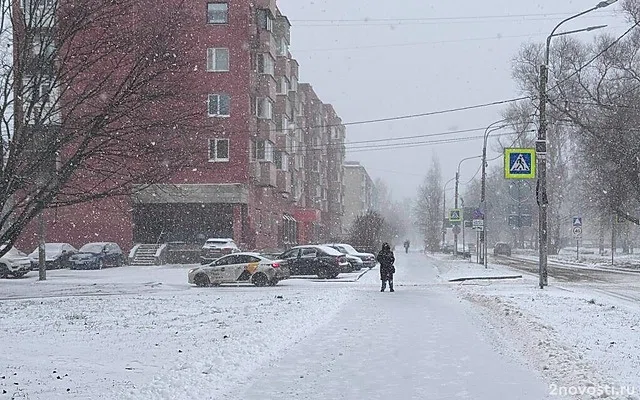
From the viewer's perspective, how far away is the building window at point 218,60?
48.0 metres

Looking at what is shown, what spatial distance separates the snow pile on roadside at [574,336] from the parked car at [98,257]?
2605 centimetres

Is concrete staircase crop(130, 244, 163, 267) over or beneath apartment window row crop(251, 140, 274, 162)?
beneath

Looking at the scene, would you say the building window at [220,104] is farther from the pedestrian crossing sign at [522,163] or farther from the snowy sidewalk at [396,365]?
A: the snowy sidewalk at [396,365]

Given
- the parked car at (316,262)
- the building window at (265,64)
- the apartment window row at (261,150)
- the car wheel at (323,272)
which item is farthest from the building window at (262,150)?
the car wheel at (323,272)

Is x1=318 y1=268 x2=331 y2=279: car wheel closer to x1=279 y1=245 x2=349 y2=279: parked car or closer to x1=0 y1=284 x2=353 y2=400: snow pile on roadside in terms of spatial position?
x1=279 y1=245 x2=349 y2=279: parked car

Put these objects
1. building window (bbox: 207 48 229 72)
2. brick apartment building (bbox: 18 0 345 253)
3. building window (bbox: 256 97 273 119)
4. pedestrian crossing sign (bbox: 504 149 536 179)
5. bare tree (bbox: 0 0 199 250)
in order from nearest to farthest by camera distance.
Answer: bare tree (bbox: 0 0 199 250), pedestrian crossing sign (bbox: 504 149 536 179), brick apartment building (bbox: 18 0 345 253), building window (bbox: 207 48 229 72), building window (bbox: 256 97 273 119)

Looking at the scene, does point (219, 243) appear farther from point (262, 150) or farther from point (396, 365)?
point (396, 365)

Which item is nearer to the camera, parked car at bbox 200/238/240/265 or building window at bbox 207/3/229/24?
parked car at bbox 200/238/240/265

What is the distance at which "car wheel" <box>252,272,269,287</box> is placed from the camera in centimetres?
2802

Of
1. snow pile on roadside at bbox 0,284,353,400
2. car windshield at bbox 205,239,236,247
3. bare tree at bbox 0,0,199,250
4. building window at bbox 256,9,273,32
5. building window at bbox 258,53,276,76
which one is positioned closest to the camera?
snow pile on roadside at bbox 0,284,353,400

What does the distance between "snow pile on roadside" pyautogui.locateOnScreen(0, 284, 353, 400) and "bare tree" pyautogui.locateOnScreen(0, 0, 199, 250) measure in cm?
251

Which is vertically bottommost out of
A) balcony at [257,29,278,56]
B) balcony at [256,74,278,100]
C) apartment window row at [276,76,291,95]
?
balcony at [256,74,278,100]

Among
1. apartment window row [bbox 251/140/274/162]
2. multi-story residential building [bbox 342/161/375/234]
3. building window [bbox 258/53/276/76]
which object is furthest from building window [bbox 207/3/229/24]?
multi-story residential building [bbox 342/161/375/234]

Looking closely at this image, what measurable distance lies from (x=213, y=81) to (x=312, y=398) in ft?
134
